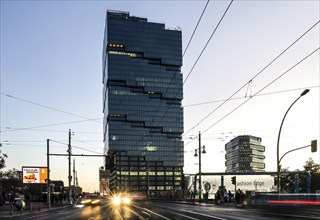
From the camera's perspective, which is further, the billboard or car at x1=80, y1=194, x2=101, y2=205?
the billboard

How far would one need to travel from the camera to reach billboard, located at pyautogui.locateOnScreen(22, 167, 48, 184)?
2192 inches

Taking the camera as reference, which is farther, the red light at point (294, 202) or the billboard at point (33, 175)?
the billboard at point (33, 175)

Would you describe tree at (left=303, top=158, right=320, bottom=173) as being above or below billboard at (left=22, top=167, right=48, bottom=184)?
below

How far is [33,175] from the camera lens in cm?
5619

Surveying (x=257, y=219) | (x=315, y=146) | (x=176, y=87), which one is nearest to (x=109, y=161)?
(x=315, y=146)

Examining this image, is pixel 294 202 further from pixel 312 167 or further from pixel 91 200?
pixel 312 167

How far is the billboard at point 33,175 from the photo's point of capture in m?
55.7

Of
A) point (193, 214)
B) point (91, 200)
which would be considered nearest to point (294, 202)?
point (193, 214)

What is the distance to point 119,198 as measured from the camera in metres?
72.6

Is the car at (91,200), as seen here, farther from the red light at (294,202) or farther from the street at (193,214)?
the red light at (294,202)

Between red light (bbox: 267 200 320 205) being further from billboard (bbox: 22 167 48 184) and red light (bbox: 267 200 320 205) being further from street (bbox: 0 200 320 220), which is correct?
billboard (bbox: 22 167 48 184)

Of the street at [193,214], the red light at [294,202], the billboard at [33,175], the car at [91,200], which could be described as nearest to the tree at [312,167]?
the car at [91,200]

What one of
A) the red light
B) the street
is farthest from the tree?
the street

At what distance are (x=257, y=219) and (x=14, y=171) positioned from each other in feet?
534
